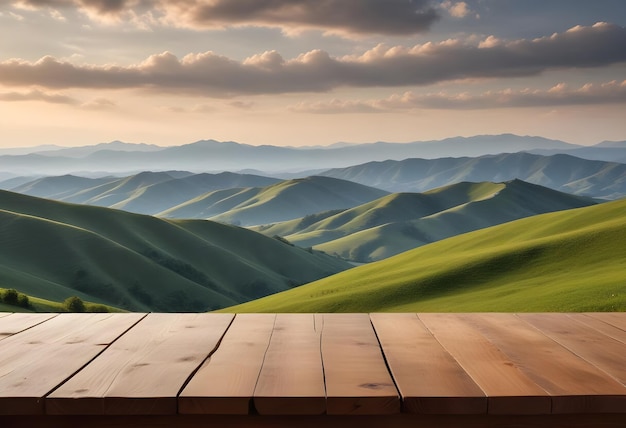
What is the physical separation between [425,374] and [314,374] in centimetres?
66

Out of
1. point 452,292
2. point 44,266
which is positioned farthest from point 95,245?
point 452,292

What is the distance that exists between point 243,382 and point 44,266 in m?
102

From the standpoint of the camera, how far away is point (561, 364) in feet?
13.8

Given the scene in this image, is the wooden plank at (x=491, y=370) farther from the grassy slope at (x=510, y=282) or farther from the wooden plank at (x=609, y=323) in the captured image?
the grassy slope at (x=510, y=282)

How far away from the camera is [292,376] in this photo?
387cm

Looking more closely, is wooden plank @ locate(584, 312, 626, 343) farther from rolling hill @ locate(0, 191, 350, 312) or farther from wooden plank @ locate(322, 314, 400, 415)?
rolling hill @ locate(0, 191, 350, 312)

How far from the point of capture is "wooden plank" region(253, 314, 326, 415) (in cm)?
351

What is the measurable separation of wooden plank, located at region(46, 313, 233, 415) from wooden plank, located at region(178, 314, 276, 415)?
0.08m

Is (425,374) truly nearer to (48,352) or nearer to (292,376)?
(292,376)
